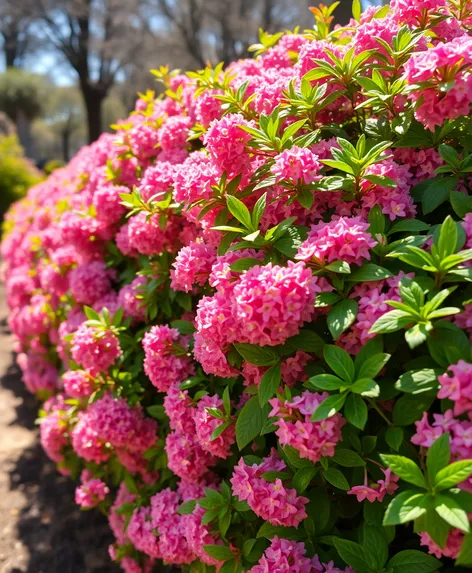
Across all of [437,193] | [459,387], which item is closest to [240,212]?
[437,193]

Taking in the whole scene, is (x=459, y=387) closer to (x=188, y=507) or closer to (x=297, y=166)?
(x=297, y=166)

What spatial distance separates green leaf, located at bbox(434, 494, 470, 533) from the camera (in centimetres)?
113

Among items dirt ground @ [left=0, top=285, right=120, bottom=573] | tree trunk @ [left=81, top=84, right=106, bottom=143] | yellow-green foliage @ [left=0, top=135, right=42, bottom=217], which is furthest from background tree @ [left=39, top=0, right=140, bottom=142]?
dirt ground @ [left=0, top=285, right=120, bottom=573]

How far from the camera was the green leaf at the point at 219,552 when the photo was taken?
186cm

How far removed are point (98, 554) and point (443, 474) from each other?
294 centimetres

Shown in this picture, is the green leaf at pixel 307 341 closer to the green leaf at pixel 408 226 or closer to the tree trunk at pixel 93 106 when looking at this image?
the green leaf at pixel 408 226

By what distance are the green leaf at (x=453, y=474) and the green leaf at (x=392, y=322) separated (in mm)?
356

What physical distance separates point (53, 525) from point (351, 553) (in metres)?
2.90

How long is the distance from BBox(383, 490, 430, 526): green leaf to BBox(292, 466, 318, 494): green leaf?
1.21 feet

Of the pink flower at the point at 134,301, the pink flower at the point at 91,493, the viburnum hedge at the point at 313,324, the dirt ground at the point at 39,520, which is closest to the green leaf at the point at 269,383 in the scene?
the viburnum hedge at the point at 313,324

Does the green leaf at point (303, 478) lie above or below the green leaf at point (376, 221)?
below

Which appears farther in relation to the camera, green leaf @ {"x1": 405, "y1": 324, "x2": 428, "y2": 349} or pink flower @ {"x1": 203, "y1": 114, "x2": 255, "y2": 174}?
pink flower @ {"x1": 203, "y1": 114, "x2": 255, "y2": 174}

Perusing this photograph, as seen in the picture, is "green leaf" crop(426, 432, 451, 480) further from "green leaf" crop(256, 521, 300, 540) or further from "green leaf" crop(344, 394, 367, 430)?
"green leaf" crop(256, 521, 300, 540)

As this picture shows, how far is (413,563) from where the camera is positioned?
145 centimetres
